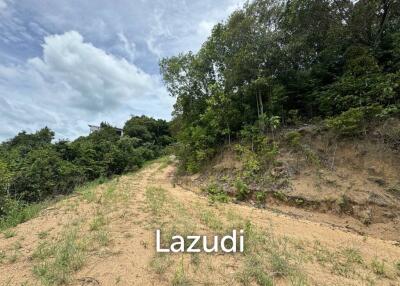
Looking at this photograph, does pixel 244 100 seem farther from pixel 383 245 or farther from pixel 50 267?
pixel 50 267

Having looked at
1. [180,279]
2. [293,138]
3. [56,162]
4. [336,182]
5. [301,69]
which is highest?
[301,69]

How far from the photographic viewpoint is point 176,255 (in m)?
4.23

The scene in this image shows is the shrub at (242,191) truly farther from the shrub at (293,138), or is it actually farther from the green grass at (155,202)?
the green grass at (155,202)

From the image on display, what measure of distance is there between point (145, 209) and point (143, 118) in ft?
86.4

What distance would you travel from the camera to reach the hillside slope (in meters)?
3.60

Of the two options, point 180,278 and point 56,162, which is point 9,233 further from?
point 56,162

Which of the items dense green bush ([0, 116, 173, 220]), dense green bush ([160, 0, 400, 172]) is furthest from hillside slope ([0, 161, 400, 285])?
dense green bush ([160, 0, 400, 172])

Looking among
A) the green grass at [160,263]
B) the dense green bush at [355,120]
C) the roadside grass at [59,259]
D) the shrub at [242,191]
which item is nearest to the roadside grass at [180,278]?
the green grass at [160,263]

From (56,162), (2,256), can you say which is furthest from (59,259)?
(56,162)

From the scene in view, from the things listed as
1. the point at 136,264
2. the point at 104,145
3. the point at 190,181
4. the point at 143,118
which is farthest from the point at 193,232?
the point at 143,118

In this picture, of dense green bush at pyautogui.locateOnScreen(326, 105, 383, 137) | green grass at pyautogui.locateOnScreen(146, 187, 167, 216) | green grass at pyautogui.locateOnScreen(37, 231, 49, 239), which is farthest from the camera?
dense green bush at pyautogui.locateOnScreen(326, 105, 383, 137)

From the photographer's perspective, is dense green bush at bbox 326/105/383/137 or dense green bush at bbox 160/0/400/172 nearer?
dense green bush at bbox 326/105/383/137

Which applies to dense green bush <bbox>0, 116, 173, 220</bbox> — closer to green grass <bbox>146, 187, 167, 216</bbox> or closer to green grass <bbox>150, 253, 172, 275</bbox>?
green grass <bbox>146, 187, 167, 216</bbox>

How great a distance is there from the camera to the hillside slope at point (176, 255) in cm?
360
